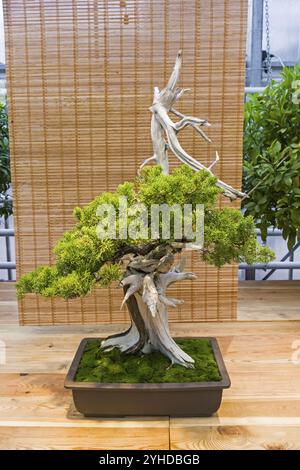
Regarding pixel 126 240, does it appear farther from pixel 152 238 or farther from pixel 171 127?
pixel 171 127

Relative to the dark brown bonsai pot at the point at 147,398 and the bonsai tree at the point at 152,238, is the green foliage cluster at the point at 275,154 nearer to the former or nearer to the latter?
the bonsai tree at the point at 152,238

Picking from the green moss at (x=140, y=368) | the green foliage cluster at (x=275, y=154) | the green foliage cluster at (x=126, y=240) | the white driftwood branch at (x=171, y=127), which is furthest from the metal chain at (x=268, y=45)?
the green moss at (x=140, y=368)

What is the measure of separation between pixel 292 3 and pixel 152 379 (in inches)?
78.3

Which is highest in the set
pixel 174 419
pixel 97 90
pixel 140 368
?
pixel 97 90

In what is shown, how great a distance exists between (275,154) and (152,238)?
1.05 meters

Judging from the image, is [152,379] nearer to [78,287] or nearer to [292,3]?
[78,287]

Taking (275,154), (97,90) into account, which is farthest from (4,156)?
(275,154)

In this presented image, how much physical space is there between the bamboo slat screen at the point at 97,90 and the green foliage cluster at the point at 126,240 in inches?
23.9

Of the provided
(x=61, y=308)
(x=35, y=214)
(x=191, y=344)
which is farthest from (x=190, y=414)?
(x=35, y=214)

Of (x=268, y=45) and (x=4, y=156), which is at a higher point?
(x=268, y=45)

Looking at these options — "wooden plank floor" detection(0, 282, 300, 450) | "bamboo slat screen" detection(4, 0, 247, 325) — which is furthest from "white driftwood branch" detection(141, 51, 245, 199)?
"wooden plank floor" detection(0, 282, 300, 450)

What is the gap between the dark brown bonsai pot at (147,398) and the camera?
1237 millimetres

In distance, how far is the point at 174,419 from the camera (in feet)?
4.25

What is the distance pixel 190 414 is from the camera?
1.30 meters
